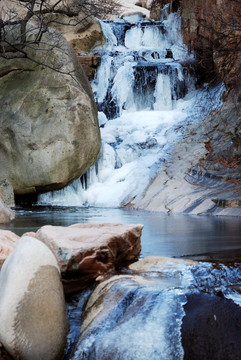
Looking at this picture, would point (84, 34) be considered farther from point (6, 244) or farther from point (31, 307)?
point (31, 307)

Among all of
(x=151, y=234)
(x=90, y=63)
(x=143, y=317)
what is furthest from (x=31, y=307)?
(x=90, y=63)

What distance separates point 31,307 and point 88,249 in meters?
0.70

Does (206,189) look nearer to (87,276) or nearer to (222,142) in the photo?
(222,142)

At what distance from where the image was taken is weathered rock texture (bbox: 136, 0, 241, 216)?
26.2 feet

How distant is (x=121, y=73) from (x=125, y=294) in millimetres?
13178

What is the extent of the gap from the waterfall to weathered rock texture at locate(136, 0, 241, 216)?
1.82ft

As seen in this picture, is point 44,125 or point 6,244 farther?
point 44,125

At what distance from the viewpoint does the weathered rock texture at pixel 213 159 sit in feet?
26.2

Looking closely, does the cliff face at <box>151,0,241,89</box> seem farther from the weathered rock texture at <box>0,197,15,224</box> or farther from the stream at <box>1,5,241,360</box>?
the weathered rock texture at <box>0,197,15,224</box>

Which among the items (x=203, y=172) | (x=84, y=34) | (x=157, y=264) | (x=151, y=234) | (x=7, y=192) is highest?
(x=84, y=34)

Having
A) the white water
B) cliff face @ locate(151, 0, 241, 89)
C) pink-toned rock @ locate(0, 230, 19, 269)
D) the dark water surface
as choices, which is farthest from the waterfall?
the white water

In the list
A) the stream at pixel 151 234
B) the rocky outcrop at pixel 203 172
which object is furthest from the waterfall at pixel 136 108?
the rocky outcrop at pixel 203 172

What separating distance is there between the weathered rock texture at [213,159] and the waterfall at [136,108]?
554 mm

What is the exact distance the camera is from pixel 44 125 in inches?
427
